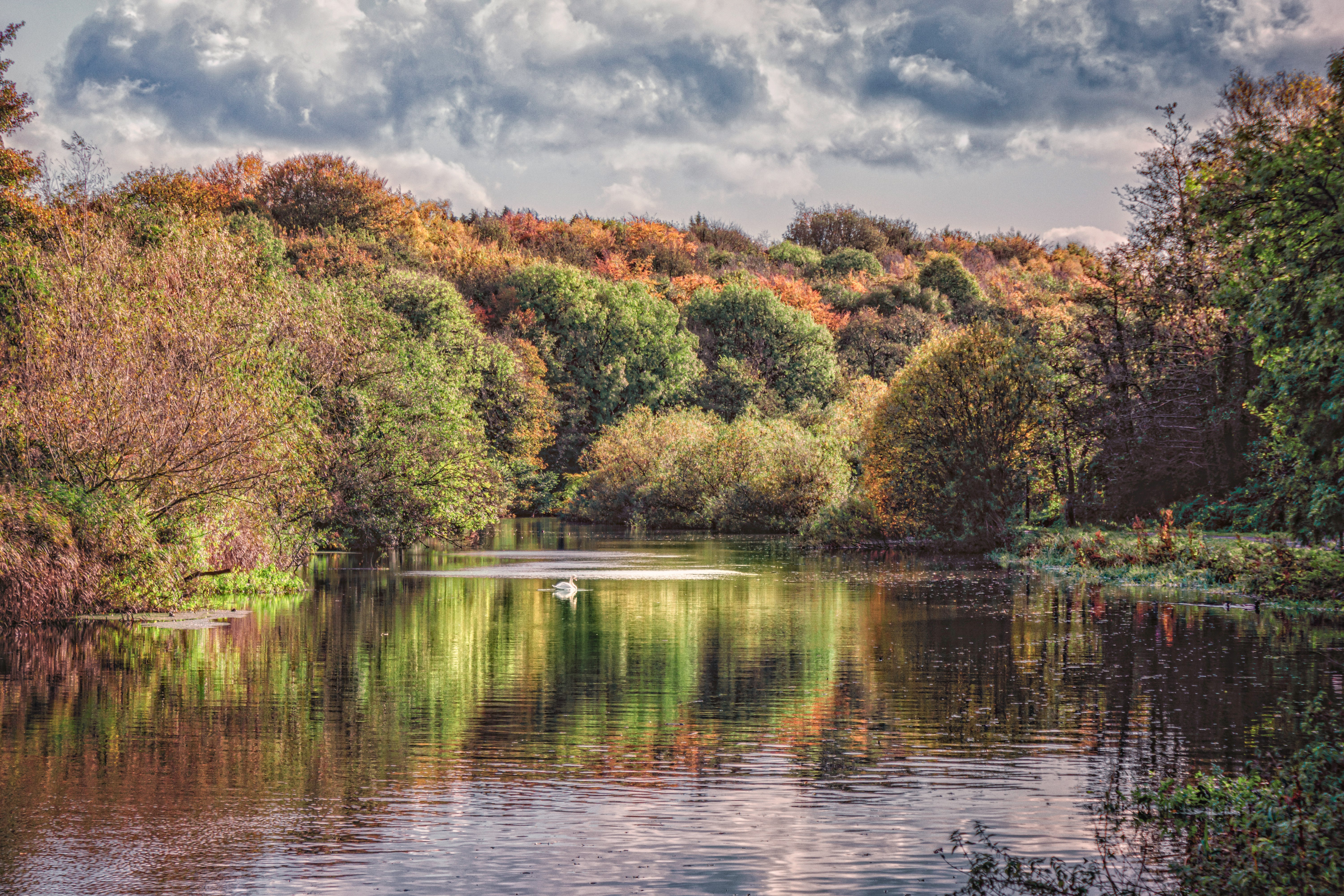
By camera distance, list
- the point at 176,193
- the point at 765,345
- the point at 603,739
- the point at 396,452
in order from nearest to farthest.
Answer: the point at 603,739 → the point at 396,452 → the point at 176,193 → the point at 765,345

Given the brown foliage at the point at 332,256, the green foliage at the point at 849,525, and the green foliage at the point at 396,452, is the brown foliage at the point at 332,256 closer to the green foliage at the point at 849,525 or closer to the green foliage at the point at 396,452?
the green foliage at the point at 396,452

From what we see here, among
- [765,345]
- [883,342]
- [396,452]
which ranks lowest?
[396,452]

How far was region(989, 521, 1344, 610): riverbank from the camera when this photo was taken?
90.4ft

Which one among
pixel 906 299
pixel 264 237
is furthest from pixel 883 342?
pixel 264 237

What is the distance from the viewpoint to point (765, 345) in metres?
99.1

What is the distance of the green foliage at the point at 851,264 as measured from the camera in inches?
5012

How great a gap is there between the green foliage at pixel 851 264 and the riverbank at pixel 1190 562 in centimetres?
8275

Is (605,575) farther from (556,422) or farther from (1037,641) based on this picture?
(556,422)

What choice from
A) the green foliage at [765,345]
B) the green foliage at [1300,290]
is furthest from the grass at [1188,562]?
the green foliage at [765,345]

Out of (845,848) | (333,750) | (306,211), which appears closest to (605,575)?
(333,750)

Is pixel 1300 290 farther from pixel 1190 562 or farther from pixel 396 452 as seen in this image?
pixel 396 452

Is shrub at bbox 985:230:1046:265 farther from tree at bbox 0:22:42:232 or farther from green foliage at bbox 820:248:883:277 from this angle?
tree at bbox 0:22:42:232

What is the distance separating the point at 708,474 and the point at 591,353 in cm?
2356

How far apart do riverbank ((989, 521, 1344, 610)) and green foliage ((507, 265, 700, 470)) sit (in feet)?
161
